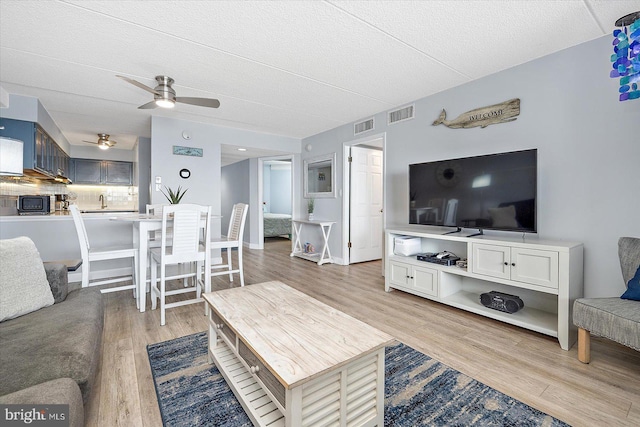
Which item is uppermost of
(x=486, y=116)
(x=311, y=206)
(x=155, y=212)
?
(x=486, y=116)

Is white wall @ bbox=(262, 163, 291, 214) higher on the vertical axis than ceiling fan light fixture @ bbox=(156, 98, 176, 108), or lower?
lower

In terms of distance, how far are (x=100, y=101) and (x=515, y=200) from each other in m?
5.01

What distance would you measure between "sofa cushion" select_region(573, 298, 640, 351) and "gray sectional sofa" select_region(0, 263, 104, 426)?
2.76m

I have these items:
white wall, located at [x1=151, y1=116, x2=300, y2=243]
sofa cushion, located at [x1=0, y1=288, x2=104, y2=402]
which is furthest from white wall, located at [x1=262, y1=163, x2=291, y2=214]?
sofa cushion, located at [x1=0, y1=288, x2=104, y2=402]

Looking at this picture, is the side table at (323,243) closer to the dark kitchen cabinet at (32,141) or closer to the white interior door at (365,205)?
the white interior door at (365,205)

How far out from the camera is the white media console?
2.21m

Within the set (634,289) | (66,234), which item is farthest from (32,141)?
(634,289)

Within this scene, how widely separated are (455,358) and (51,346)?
2.40 meters

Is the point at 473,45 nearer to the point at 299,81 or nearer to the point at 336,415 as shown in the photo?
the point at 299,81

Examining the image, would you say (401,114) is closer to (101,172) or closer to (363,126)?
(363,126)

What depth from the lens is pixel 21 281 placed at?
5.74 feet

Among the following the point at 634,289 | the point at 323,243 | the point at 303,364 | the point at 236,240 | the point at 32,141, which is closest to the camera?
the point at 303,364

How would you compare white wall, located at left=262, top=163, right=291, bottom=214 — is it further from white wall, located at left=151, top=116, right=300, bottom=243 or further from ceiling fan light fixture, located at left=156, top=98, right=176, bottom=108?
ceiling fan light fixture, located at left=156, top=98, right=176, bottom=108

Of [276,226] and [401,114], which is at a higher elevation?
[401,114]
